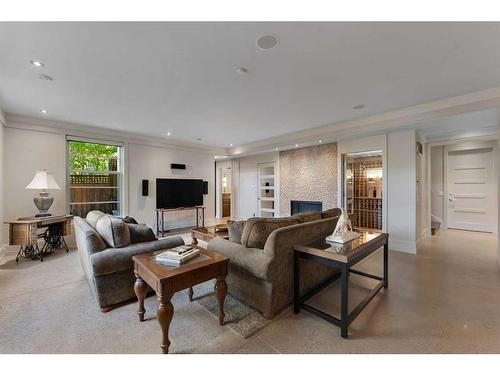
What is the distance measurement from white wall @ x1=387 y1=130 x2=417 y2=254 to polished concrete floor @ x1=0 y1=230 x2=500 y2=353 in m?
1.16

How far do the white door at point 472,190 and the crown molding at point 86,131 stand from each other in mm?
7080

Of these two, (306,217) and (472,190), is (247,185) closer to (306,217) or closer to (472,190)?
(306,217)

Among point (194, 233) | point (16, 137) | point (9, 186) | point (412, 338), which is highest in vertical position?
point (16, 137)

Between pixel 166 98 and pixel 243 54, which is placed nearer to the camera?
pixel 243 54

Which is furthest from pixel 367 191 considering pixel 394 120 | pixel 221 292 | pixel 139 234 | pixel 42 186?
pixel 42 186

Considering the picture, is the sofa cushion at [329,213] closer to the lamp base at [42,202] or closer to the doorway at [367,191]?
the doorway at [367,191]

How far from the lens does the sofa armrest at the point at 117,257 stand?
205cm

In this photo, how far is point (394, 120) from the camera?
12.4 feet

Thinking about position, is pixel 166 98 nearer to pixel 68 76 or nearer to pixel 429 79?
pixel 68 76

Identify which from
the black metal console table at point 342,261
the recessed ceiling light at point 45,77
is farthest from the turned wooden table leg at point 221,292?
the recessed ceiling light at point 45,77

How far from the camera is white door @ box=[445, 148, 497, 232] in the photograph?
5.23 meters

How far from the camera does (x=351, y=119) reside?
4230mm
